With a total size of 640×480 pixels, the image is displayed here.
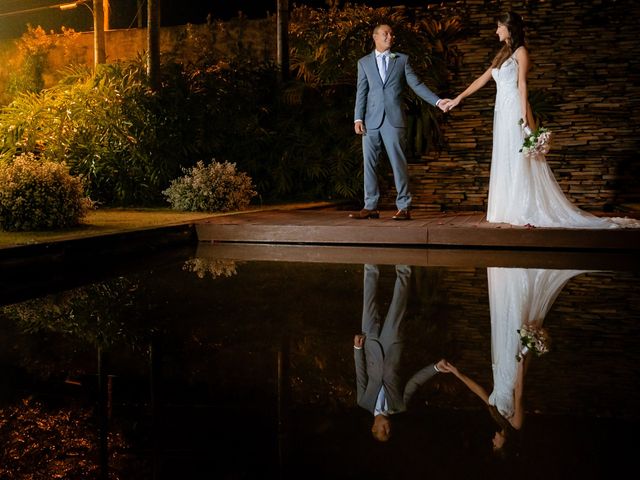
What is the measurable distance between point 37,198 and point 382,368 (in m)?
5.01

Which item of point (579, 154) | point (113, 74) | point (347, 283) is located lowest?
point (347, 283)

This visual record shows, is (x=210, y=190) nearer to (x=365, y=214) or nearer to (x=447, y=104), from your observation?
(x=365, y=214)

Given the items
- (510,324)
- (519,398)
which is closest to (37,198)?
(510,324)

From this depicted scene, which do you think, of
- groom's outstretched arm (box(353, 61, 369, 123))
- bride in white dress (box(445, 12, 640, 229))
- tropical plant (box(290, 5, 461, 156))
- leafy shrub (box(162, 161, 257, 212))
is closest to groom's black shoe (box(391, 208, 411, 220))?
bride in white dress (box(445, 12, 640, 229))

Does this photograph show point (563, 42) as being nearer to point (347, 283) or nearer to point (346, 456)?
point (347, 283)

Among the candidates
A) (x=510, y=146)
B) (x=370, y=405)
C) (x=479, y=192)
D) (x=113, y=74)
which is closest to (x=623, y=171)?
(x=479, y=192)

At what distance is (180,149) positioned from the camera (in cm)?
1069

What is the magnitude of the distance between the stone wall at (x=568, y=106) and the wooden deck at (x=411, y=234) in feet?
10.6

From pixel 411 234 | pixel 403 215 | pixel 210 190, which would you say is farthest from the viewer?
pixel 210 190

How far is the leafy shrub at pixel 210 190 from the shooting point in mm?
9289

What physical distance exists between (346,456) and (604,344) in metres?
1.76

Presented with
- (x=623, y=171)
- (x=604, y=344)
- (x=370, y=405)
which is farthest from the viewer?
(x=623, y=171)

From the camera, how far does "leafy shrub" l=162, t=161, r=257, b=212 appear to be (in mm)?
9289

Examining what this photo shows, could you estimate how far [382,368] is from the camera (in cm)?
290
